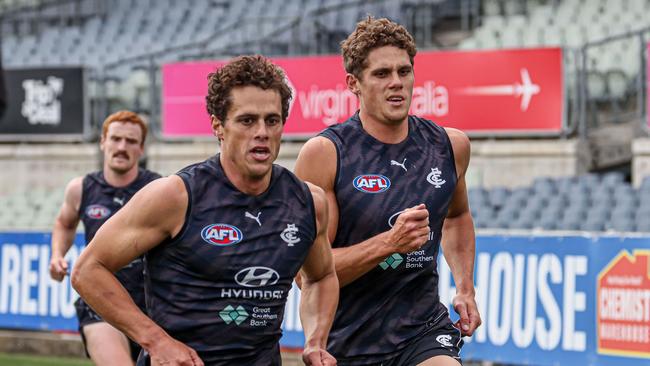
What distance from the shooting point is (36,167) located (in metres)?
20.1

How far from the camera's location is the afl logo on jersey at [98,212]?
8.92m

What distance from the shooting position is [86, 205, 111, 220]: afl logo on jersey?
29.3 ft

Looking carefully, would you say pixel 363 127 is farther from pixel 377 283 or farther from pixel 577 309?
pixel 577 309

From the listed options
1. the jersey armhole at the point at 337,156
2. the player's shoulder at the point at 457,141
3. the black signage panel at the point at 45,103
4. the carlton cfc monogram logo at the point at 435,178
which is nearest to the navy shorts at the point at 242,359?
the jersey armhole at the point at 337,156

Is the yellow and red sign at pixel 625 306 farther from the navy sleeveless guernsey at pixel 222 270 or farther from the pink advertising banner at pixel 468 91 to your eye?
the pink advertising banner at pixel 468 91

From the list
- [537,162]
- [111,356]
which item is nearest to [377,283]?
[111,356]

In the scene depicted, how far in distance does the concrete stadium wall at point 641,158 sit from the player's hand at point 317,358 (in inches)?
412

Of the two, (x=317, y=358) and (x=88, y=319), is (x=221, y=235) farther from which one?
(x=88, y=319)

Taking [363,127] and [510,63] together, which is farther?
[510,63]

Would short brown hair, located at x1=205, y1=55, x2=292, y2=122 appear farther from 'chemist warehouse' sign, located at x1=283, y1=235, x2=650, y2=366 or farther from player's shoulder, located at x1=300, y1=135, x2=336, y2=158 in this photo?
'chemist warehouse' sign, located at x1=283, y1=235, x2=650, y2=366

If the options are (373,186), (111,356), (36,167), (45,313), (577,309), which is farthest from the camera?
(36,167)

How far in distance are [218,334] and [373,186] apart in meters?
1.22

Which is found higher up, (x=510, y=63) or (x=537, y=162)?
(x=510, y=63)

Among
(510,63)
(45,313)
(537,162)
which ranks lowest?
(45,313)
